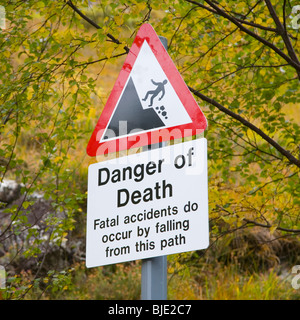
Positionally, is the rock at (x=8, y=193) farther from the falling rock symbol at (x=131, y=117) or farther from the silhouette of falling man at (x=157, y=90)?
the silhouette of falling man at (x=157, y=90)

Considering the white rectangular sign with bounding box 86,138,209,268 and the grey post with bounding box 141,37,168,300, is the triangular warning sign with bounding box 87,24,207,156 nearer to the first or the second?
the white rectangular sign with bounding box 86,138,209,268

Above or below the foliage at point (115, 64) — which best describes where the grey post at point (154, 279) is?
below

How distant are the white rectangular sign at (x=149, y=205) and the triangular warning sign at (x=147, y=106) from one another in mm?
96

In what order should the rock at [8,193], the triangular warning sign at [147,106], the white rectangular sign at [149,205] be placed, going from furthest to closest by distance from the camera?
the rock at [8,193] < the triangular warning sign at [147,106] < the white rectangular sign at [149,205]

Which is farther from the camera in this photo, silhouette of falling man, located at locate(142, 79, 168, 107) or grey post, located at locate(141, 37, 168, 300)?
silhouette of falling man, located at locate(142, 79, 168, 107)

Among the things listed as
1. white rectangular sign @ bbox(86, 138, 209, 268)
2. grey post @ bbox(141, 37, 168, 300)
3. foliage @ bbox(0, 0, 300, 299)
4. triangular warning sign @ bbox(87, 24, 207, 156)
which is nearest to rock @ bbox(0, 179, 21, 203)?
foliage @ bbox(0, 0, 300, 299)

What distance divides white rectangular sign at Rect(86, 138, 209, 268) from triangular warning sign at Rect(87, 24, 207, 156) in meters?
0.10

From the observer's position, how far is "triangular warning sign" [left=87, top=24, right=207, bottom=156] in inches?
76.7

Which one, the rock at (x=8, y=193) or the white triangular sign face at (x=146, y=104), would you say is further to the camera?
the rock at (x=8, y=193)

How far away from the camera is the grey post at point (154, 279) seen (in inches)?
70.2

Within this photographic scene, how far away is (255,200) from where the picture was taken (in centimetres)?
388

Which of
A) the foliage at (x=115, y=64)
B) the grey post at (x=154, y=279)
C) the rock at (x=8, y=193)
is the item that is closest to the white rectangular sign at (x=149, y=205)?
the grey post at (x=154, y=279)
